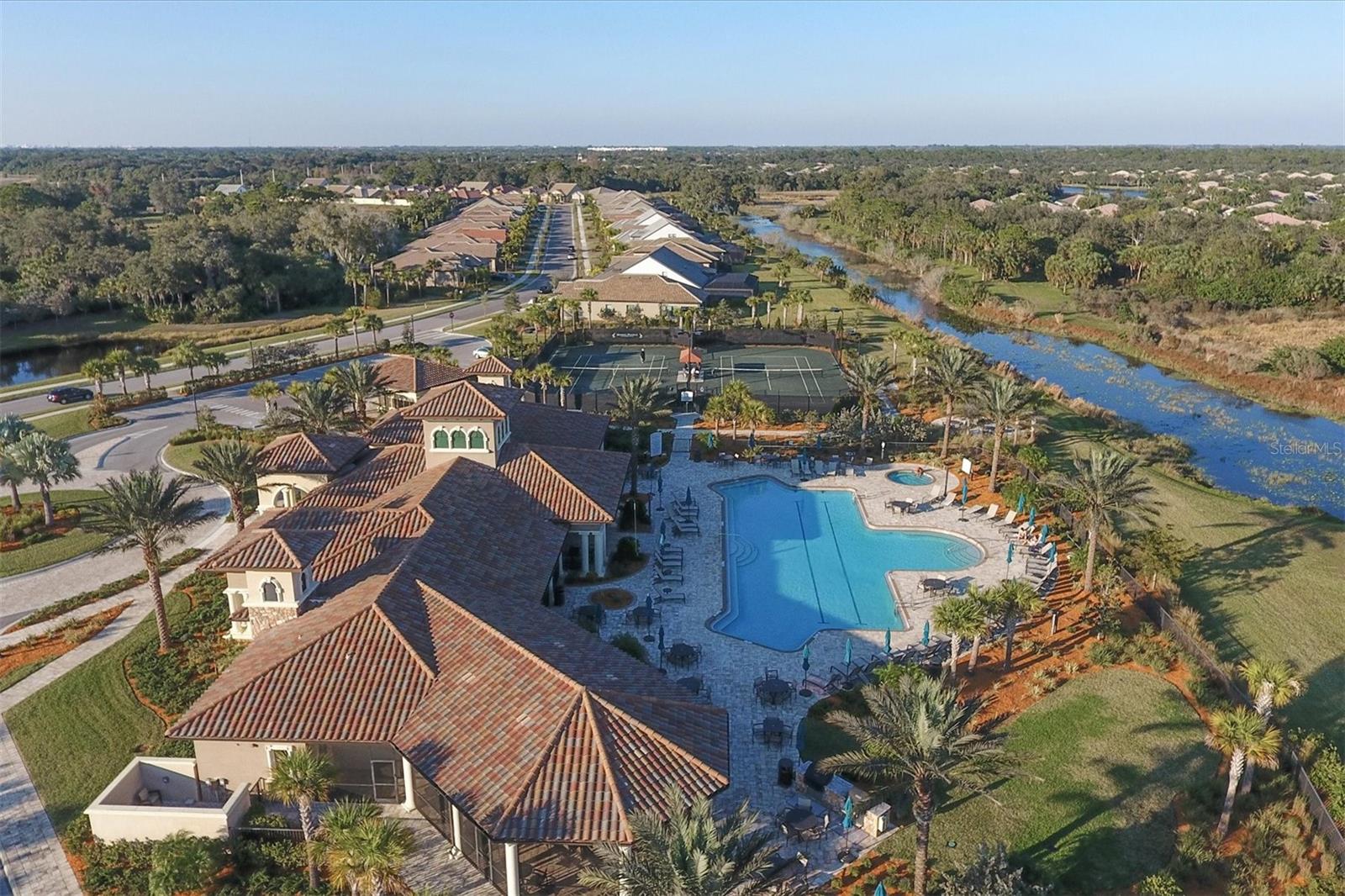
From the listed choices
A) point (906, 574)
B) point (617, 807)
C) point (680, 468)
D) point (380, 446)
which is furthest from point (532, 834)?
point (680, 468)

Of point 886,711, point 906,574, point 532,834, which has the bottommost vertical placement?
point 906,574

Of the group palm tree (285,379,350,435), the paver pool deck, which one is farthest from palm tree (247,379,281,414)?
the paver pool deck

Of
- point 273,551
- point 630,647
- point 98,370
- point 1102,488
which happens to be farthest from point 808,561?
point 98,370

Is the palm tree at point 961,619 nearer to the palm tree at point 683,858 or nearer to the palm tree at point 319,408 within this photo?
the palm tree at point 683,858

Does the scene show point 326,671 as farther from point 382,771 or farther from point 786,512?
point 786,512

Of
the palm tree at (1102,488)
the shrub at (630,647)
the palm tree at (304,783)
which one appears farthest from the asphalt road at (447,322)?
the palm tree at (304,783)

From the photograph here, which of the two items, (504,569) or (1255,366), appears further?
(1255,366)
